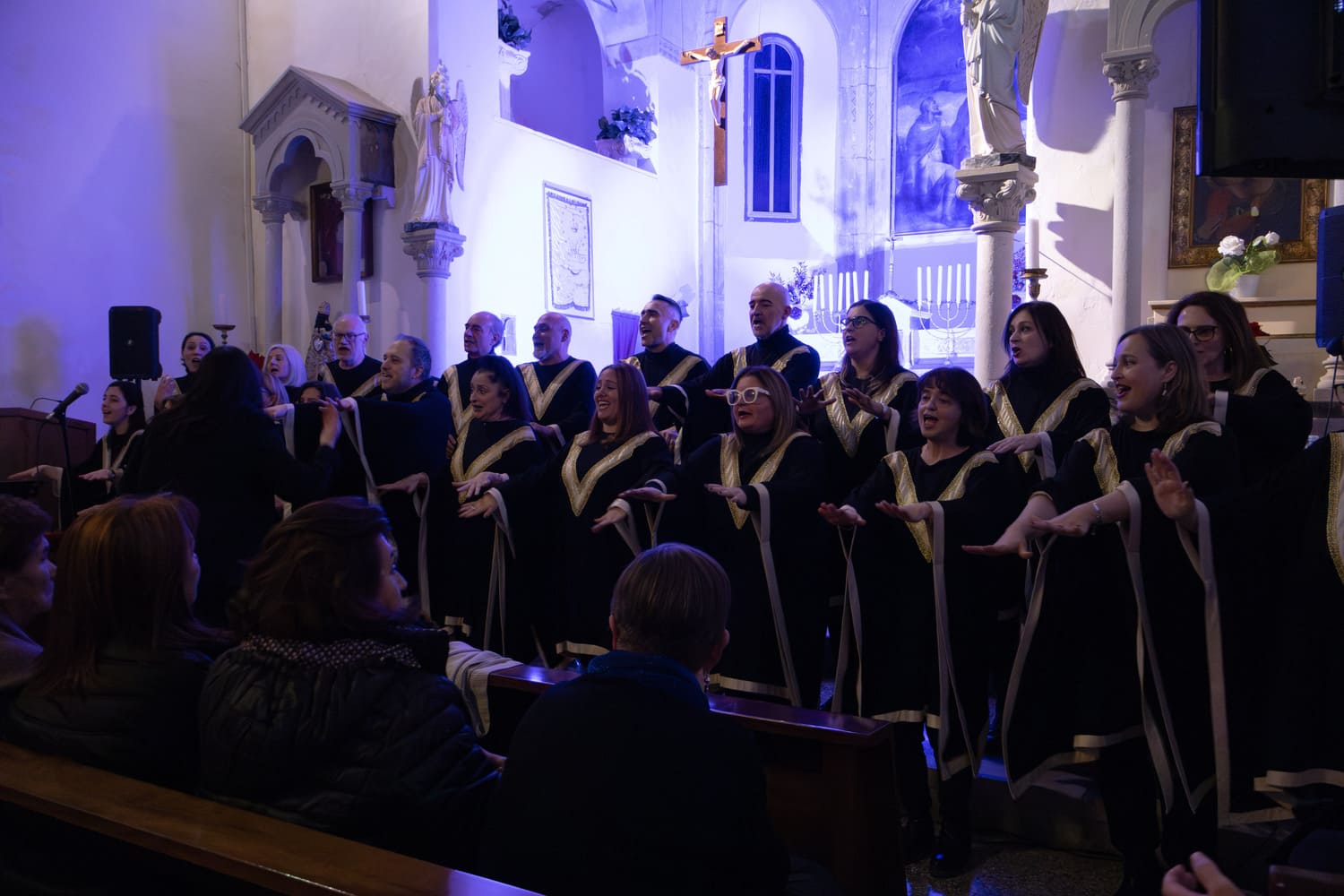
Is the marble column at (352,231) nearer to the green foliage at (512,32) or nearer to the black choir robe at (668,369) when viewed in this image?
the green foliage at (512,32)

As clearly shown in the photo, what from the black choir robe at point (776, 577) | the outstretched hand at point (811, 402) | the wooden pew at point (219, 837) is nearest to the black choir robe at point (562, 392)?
the outstretched hand at point (811, 402)

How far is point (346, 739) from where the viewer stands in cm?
189

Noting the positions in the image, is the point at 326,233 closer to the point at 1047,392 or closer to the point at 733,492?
the point at 733,492

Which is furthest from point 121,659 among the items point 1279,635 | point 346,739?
point 1279,635

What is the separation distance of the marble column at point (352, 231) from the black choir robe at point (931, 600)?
8304mm

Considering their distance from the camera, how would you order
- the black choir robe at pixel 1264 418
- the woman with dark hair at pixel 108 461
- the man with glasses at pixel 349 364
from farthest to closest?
the man with glasses at pixel 349 364
the woman with dark hair at pixel 108 461
the black choir robe at pixel 1264 418

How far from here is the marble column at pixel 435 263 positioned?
10484mm

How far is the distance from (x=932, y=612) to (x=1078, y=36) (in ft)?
23.5

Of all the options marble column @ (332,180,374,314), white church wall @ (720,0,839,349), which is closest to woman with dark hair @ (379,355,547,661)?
marble column @ (332,180,374,314)

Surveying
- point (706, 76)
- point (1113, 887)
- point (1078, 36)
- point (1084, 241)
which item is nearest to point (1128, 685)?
point (1113, 887)

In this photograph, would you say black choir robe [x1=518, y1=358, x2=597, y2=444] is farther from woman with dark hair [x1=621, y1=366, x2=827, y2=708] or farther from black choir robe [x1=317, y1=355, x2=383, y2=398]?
woman with dark hair [x1=621, y1=366, x2=827, y2=708]

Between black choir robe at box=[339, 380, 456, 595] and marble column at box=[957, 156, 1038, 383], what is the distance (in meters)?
4.15

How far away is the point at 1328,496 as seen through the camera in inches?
111

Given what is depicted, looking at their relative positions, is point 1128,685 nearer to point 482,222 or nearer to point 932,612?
point 932,612
